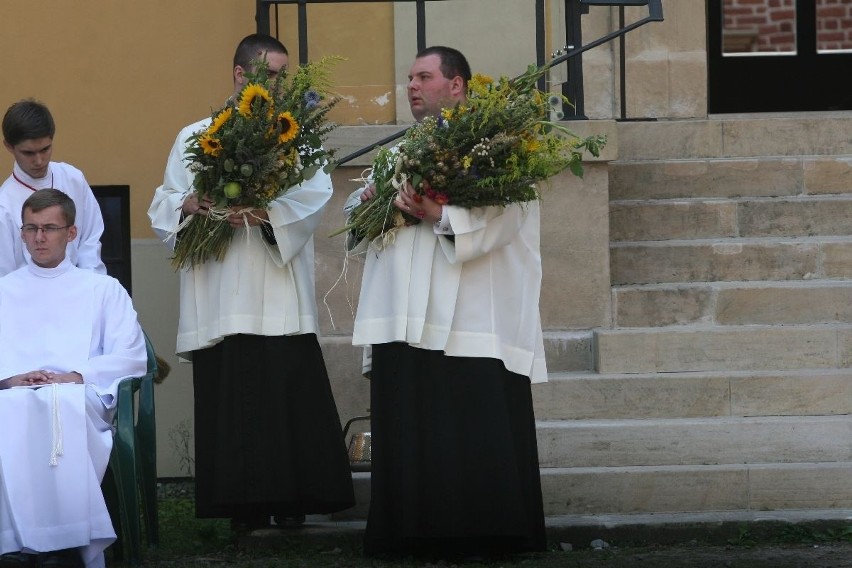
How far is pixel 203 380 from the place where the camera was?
7.77 m

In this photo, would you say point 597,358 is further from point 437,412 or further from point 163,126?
point 163,126

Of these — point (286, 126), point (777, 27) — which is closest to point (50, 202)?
point (286, 126)

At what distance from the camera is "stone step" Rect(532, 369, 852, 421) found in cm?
827

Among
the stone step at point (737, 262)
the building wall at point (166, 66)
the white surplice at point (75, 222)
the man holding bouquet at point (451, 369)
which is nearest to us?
the man holding bouquet at point (451, 369)

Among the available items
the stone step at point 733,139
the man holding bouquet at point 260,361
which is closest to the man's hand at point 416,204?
the man holding bouquet at point 260,361

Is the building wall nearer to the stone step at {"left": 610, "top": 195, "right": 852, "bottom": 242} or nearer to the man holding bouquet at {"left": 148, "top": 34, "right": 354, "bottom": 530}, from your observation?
the stone step at {"left": 610, "top": 195, "right": 852, "bottom": 242}

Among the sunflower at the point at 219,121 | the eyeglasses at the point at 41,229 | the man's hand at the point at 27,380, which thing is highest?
the sunflower at the point at 219,121

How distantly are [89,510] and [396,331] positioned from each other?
145cm

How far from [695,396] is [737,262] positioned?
105 centimetres

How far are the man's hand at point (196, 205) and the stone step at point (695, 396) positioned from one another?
1.93 m

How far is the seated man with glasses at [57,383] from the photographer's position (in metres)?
6.91

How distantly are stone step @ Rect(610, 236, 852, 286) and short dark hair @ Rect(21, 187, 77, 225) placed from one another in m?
3.03

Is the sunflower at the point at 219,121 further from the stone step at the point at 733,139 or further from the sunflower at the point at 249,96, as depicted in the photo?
the stone step at the point at 733,139

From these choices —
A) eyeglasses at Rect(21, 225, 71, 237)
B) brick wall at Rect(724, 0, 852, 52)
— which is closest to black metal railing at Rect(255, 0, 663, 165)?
eyeglasses at Rect(21, 225, 71, 237)
